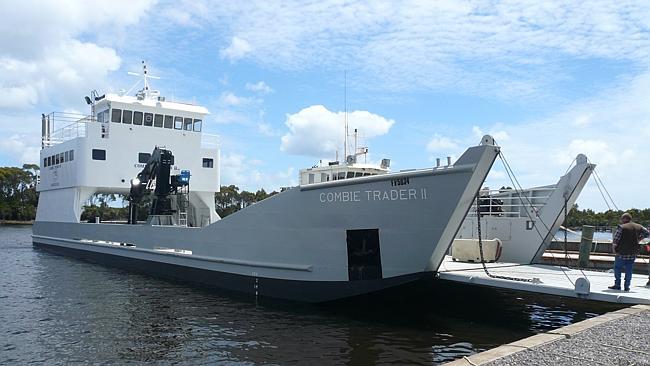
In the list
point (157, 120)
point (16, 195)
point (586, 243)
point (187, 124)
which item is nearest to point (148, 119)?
point (157, 120)

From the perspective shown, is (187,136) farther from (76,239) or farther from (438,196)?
(438,196)

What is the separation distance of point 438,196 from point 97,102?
16057 millimetres

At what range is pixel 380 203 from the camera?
9695mm

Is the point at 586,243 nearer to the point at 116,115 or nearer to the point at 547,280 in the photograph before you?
the point at 547,280

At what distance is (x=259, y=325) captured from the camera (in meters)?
9.48

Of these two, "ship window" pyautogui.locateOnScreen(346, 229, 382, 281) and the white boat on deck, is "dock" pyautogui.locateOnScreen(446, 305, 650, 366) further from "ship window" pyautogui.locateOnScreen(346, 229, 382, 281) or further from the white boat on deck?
the white boat on deck

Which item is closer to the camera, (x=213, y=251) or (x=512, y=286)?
(x=512, y=286)

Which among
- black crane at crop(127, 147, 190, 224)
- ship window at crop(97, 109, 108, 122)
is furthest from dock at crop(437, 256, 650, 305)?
ship window at crop(97, 109, 108, 122)

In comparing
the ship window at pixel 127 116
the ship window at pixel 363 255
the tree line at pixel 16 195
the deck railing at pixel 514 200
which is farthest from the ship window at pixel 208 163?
the tree line at pixel 16 195

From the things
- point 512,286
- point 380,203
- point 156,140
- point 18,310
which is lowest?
point 18,310

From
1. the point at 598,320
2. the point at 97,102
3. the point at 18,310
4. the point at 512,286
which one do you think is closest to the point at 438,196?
the point at 512,286

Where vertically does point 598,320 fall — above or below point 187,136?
below

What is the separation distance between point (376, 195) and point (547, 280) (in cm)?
340

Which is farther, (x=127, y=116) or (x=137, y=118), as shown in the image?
(x=137, y=118)
